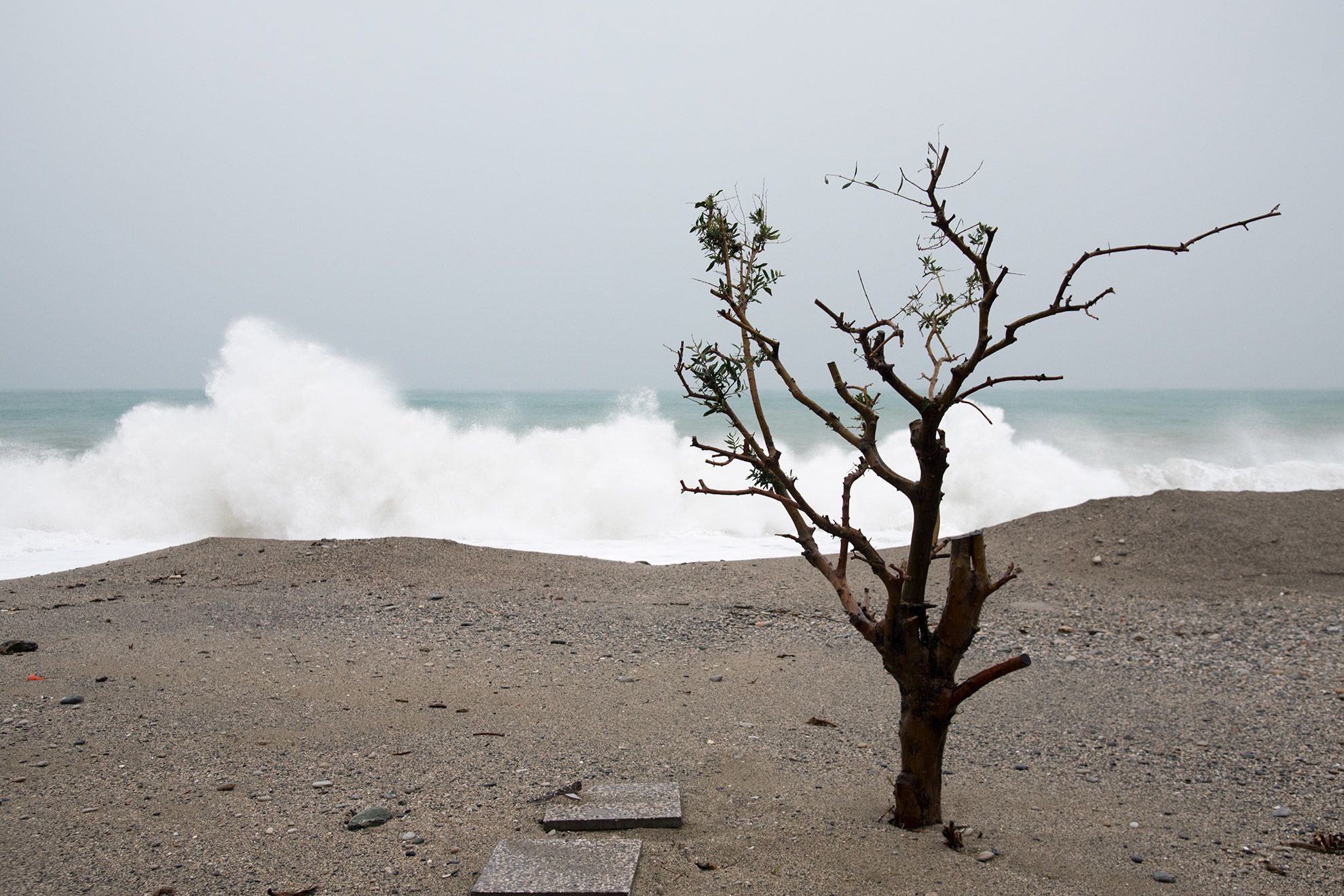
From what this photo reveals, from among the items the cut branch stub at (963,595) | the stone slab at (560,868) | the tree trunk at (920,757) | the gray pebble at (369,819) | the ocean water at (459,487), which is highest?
the ocean water at (459,487)

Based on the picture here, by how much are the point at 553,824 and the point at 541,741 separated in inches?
45.9

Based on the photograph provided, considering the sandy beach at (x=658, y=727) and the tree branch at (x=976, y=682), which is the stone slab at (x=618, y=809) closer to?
the sandy beach at (x=658, y=727)

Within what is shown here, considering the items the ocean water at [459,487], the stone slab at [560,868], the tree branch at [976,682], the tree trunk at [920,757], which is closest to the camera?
the stone slab at [560,868]

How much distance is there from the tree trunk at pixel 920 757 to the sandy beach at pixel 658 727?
0.39 feet

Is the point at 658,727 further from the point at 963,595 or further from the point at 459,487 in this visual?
the point at 459,487

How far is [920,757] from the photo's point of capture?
10.6 ft

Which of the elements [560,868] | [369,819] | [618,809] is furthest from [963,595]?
[369,819]

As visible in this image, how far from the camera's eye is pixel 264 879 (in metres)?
2.94

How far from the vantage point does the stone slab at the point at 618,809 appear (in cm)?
329

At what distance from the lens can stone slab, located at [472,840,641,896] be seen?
2723 mm

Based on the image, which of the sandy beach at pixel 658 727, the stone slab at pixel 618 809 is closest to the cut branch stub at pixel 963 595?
the sandy beach at pixel 658 727

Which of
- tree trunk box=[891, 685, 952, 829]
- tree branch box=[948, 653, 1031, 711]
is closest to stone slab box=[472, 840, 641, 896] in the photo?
tree trunk box=[891, 685, 952, 829]

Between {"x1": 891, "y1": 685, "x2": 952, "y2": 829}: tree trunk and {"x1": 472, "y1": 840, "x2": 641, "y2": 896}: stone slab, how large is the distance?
3.20 feet

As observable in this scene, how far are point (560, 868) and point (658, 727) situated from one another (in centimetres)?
186
